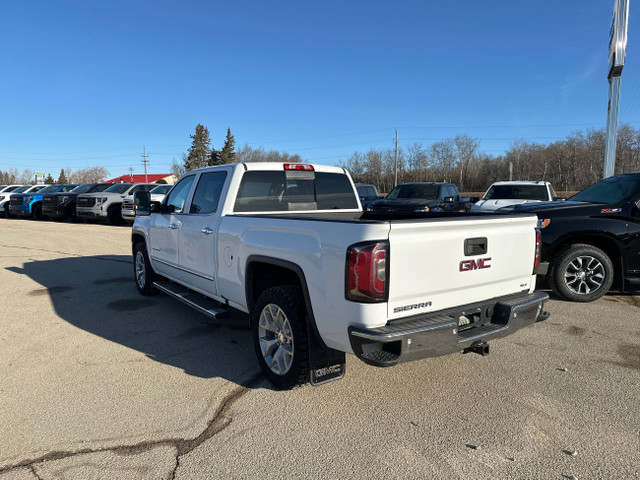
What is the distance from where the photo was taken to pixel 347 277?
265 centimetres

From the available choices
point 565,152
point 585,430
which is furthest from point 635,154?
point 585,430

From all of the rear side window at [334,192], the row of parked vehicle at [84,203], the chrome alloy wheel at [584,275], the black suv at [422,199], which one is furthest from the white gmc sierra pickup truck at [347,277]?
the row of parked vehicle at [84,203]

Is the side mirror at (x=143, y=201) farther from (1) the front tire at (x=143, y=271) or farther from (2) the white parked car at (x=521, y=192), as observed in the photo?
(2) the white parked car at (x=521, y=192)

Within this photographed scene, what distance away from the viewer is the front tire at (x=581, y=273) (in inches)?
230

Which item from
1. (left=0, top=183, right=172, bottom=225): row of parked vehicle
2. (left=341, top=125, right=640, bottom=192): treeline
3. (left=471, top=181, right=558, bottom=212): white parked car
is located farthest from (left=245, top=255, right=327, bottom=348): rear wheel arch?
(left=341, top=125, right=640, bottom=192): treeline

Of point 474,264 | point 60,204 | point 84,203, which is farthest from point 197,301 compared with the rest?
point 60,204

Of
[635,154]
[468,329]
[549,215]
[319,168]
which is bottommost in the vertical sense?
[468,329]

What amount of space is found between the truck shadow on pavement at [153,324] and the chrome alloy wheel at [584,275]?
14.7ft

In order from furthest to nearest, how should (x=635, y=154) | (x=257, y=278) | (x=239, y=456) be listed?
1. (x=635, y=154)
2. (x=257, y=278)
3. (x=239, y=456)

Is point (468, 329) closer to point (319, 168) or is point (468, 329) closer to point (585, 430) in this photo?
point (585, 430)

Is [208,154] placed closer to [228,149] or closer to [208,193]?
[228,149]

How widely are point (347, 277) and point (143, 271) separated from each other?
16.1ft

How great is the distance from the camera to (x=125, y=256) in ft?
34.4

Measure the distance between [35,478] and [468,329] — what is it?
2.85 metres
